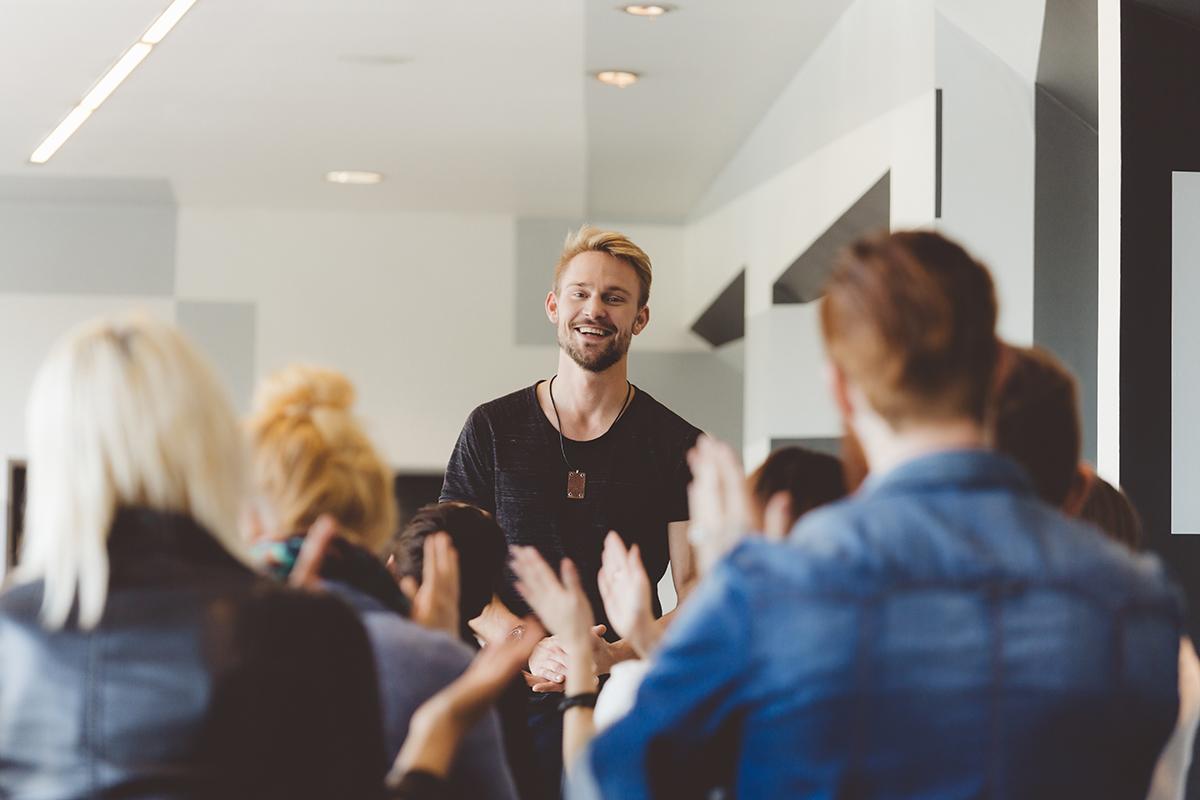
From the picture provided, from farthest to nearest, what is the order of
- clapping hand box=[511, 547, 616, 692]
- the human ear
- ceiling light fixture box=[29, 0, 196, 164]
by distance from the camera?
ceiling light fixture box=[29, 0, 196, 164] < the human ear < clapping hand box=[511, 547, 616, 692]

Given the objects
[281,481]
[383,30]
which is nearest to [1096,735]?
[281,481]

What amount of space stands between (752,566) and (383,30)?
3.64m

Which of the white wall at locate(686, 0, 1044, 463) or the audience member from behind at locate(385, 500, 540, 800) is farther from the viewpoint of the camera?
the white wall at locate(686, 0, 1044, 463)

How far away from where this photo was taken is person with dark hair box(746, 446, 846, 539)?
1540 millimetres

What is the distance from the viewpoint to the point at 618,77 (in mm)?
4902

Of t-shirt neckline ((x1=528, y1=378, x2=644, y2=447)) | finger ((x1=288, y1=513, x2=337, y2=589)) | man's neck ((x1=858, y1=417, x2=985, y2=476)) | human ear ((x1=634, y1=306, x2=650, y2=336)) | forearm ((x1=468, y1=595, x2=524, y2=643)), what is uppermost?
human ear ((x1=634, y1=306, x2=650, y2=336))

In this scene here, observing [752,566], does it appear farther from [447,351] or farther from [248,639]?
[447,351]

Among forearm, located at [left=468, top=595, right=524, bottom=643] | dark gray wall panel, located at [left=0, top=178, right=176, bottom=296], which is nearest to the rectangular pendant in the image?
forearm, located at [left=468, top=595, right=524, bottom=643]

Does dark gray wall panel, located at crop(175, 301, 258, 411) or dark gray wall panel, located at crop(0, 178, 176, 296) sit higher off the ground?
dark gray wall panel, located at crop(0, 178, 176, 296)

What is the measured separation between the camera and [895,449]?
1159mm

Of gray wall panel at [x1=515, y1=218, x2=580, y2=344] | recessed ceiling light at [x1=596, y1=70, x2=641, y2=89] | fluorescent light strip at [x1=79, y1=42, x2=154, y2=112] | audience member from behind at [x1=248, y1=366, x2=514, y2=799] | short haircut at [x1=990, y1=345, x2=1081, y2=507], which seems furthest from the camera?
gray wall panel at [x1=515, y1=218, x2=580, y2=344]

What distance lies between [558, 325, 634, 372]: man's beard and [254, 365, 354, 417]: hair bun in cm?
119

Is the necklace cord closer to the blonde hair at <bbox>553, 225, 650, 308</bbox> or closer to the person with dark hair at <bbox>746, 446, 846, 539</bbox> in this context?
the blonde hair at <bbox>553, 225, 650, 308</bbox>

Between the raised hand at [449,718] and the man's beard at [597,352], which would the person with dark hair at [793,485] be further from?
the man's beard at [597,352]
